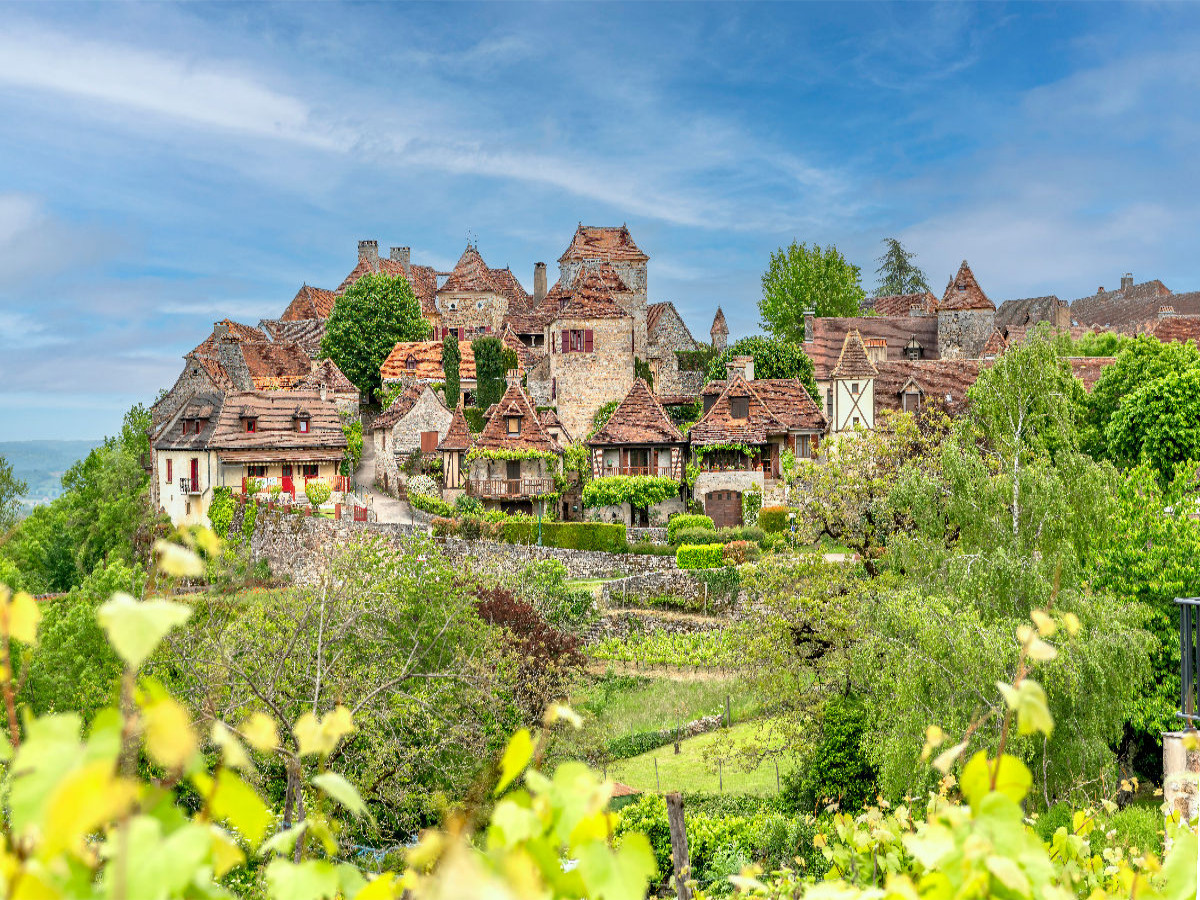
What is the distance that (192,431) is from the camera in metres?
45.5

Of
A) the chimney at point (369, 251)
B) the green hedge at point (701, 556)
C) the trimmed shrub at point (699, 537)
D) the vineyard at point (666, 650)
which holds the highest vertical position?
the chimney at point (369, 251)

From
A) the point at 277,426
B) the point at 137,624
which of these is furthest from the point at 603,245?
the point at 137,624

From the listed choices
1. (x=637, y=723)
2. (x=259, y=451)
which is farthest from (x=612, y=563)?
(x=259, y=451)

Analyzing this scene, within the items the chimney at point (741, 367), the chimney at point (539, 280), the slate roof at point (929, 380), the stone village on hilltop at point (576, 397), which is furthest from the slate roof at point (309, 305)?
the slate roof at point (929, 380)

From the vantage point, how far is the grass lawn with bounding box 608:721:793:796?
22.4m

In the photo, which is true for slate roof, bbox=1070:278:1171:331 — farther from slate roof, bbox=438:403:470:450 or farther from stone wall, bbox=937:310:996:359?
slate roof, bbox=438:403:470:450

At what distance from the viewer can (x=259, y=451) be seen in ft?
147

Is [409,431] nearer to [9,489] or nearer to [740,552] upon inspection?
[740,552]

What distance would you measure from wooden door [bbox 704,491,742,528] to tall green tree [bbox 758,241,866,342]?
25.7m

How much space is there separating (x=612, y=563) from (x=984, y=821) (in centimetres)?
3589

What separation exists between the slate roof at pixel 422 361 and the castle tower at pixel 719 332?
48.8 feet

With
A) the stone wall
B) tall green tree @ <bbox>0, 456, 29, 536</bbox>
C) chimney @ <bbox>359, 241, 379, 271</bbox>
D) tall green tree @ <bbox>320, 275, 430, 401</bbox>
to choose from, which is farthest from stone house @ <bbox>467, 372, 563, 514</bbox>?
chimney @ <bbox>359, 241, 379, 271</bbox>

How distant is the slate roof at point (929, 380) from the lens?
145 ft

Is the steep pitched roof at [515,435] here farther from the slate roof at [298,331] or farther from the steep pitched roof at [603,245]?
the slate roof at [298,331]
